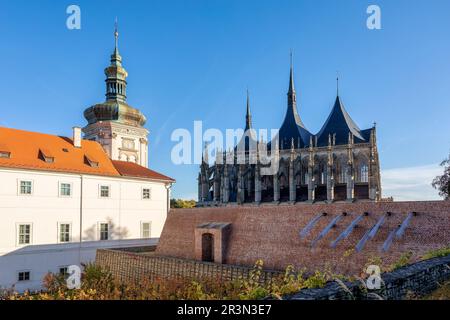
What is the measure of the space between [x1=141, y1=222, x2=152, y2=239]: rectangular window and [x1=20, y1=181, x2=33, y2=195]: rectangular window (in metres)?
9.25

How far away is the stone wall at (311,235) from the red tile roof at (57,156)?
28.5ft

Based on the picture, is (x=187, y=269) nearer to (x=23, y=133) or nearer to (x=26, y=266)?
(x=26, y=266)

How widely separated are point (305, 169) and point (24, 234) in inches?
1489

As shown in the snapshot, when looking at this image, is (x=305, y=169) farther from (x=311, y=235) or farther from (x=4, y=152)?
(x=4, y=152)

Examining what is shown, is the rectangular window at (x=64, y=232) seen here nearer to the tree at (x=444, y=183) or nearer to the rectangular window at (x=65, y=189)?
the rectangular window at (x=65, y=189)

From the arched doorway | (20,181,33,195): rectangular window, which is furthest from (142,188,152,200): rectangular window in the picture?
the arched doorway

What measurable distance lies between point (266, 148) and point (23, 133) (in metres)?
36.9

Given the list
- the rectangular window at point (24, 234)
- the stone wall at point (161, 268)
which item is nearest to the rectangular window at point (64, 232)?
the rectangular window at point (24, 234)

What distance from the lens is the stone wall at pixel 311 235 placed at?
13688 mm

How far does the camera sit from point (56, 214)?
2427 centimetres

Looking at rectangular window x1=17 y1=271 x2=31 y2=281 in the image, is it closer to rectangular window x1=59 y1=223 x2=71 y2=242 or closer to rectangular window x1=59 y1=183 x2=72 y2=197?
rectangular window x1=59 y1=223 x2=71 y2=242

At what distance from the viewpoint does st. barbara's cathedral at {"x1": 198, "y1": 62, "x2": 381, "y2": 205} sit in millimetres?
44344
